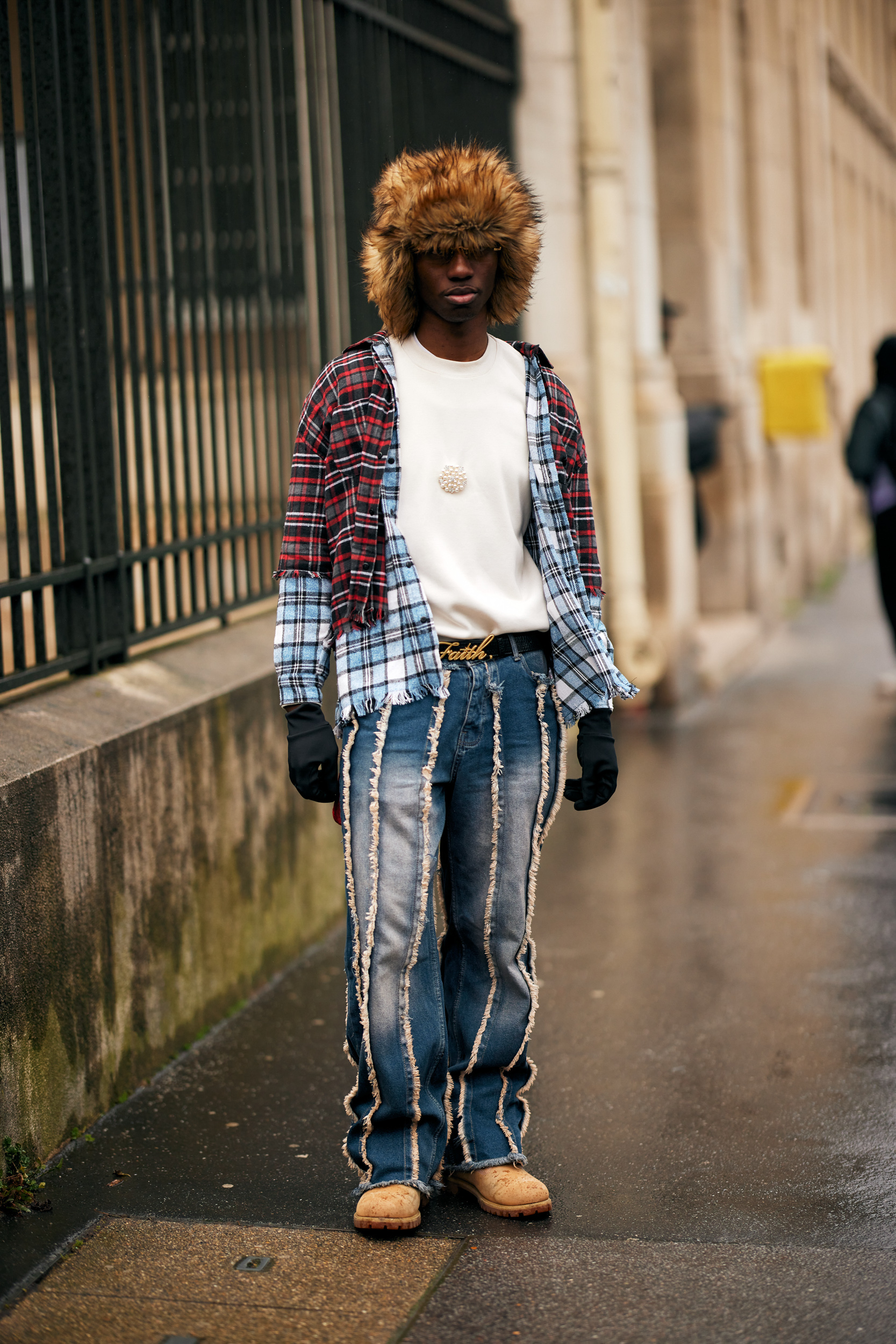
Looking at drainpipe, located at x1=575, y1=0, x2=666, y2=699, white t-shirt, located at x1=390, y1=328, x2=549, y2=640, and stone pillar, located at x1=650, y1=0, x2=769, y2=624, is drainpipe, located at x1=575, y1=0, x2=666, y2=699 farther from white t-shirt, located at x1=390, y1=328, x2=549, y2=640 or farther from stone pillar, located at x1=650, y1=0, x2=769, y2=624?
white t-shirt, located at x1=390, y1=328, x2=549, y2=640

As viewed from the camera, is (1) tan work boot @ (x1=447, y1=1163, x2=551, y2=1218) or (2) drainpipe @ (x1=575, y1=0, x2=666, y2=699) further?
(2) drainpipe @ (x1=575, y1=0, x2=666, y2=699)

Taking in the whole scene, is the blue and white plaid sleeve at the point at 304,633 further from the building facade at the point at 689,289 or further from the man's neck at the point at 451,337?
the building facade at the point at 689,289

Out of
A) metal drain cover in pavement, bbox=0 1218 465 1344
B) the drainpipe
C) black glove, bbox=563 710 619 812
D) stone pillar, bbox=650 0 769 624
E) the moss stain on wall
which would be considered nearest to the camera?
metal drain cover in pavement, bbox=0 1218 465 1344

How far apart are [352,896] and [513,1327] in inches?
32.0

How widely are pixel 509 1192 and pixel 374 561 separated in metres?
1.24

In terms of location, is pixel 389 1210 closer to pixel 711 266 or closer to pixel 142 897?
pixel 142 897

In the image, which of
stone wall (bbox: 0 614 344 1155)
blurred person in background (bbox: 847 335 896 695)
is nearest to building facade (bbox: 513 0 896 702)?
blurred person in background (bbox: 847 335 896 695)

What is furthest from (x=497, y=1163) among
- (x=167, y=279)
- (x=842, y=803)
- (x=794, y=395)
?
(x=794, y=395)

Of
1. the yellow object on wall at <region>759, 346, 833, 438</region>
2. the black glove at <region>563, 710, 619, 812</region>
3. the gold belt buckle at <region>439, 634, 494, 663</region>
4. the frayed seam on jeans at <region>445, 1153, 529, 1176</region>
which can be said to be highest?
the yellow object on wall at <region>759, 346, 833, 438</region>

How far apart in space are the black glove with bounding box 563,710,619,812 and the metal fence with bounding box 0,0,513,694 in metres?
1.38

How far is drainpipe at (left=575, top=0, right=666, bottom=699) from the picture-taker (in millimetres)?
8523

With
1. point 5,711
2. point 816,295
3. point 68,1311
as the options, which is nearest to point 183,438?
point 5,711

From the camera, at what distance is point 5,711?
407 centimetres

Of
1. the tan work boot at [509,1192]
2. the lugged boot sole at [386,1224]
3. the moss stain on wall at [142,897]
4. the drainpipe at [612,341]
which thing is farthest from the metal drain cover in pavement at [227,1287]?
the drainpipe at [612,341]
